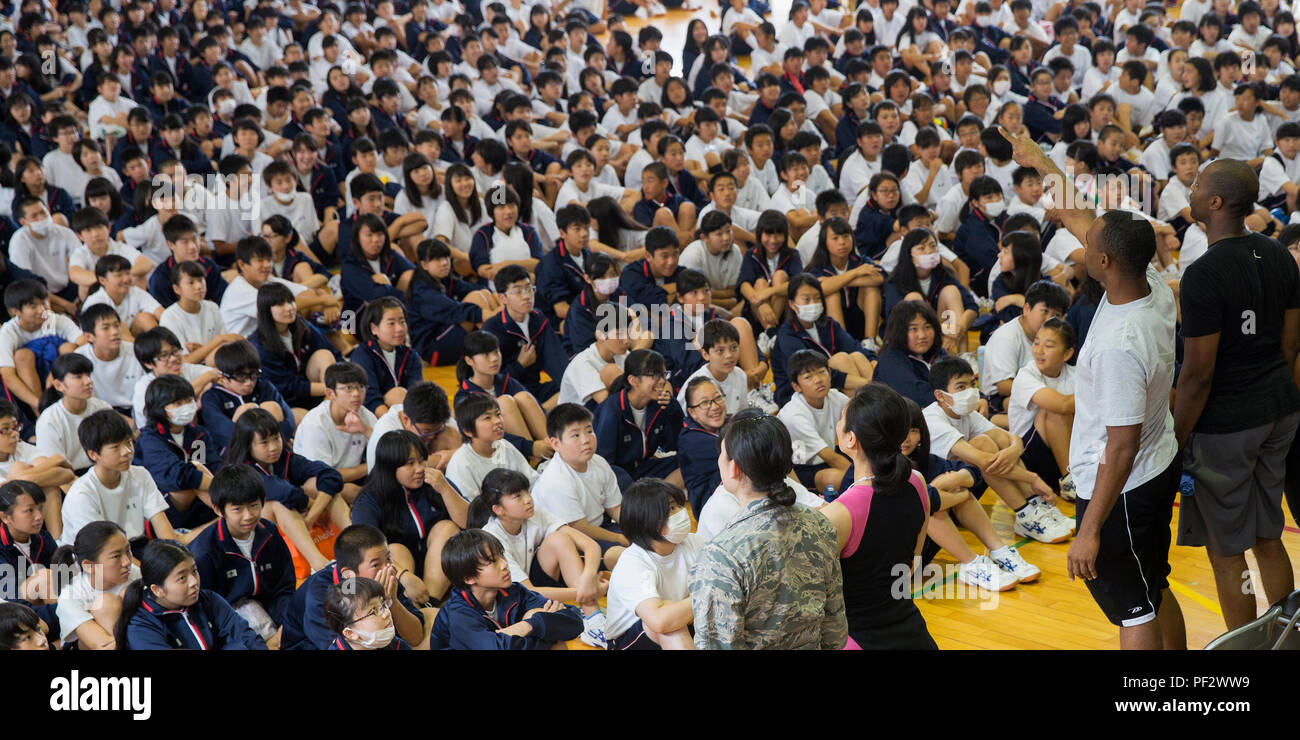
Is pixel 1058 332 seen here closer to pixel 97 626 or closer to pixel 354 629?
pixel 354 629

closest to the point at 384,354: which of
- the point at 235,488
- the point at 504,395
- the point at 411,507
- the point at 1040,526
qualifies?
the point at 504,395

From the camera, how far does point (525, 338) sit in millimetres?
5617

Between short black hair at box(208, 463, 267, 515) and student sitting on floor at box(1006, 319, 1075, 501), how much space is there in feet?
9.03

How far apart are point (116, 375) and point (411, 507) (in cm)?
177

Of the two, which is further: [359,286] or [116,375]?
[359,286]

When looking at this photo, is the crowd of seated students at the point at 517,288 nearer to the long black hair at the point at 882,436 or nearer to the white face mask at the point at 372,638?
the white face mask at the point at 372,638

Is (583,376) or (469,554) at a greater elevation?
(583,376)

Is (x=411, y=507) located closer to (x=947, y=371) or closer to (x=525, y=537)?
(x=525, y=537)

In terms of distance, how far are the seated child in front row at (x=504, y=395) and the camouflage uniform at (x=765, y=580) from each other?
2.71 metres

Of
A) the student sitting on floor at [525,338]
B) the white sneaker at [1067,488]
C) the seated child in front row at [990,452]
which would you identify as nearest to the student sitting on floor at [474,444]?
the student sitting on floor at [525,338]

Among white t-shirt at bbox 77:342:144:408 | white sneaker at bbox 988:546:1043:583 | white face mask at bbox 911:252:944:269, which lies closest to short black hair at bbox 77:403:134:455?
white t-shirt at bbox 77:342:144:408

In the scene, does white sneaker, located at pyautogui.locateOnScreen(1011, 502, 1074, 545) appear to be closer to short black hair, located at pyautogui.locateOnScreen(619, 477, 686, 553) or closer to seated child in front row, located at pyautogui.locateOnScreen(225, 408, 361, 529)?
short black hair, located at pyautogui.locateOnScreen(619, 477, 686, 553)

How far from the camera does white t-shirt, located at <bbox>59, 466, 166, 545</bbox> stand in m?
3.98
